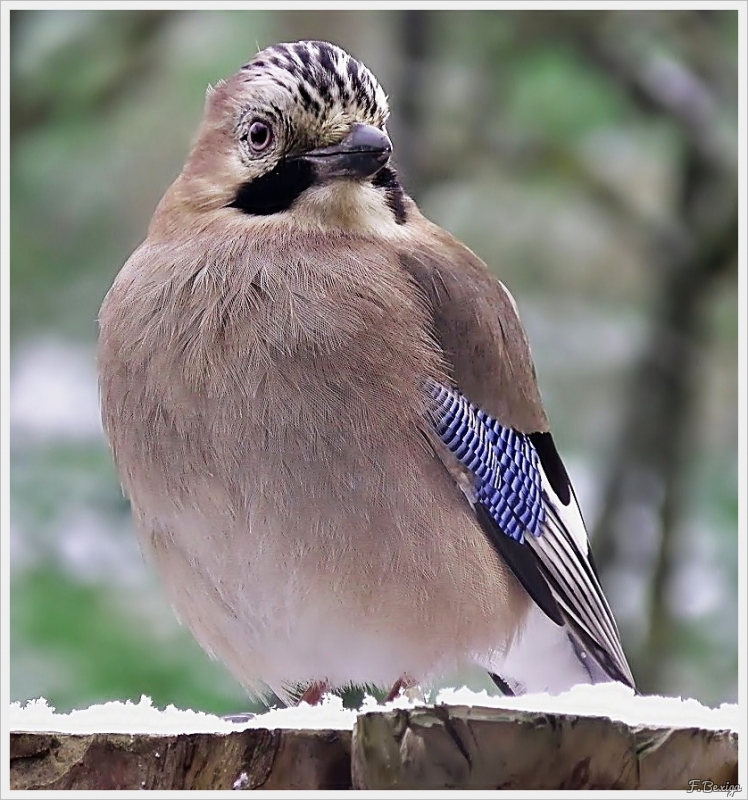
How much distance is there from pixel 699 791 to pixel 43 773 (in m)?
1.35

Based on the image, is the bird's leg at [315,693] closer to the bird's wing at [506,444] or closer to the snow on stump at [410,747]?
the bird's wing at [506,444]

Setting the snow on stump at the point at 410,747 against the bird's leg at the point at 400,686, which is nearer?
the snow on stump at the point at 410,747

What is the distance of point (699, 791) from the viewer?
8.86 ft

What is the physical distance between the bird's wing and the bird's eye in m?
0.52

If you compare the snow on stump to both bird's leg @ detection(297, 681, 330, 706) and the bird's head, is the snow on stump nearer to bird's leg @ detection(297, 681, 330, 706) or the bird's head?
bird's leg @ detection(297, 681, 330, 706)

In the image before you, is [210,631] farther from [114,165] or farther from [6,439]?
[114,165]

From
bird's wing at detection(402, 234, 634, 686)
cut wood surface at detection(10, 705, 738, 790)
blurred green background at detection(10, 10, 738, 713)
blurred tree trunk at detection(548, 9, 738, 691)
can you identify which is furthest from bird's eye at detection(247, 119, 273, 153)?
blurred tree trunk at detection(548, 9, 738, 691)

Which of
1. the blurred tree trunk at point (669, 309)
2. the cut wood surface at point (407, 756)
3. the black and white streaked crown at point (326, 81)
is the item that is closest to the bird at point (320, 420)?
the black and white streaked crown at point (326, 81)

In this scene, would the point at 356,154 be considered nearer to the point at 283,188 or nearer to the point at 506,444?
the point at 283,188

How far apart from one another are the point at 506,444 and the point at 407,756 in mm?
1560

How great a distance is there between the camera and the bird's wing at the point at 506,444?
148 inches

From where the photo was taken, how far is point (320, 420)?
11.2 feet
